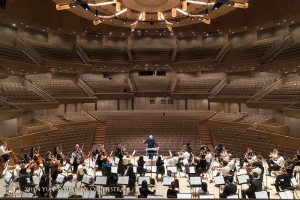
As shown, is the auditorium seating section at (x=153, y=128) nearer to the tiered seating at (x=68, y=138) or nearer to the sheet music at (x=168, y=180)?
the tiered seating at (x=68, y=138)

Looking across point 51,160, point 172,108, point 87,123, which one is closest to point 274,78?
point 172,108

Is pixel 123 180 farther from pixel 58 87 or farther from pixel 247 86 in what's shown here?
pixel 247 86

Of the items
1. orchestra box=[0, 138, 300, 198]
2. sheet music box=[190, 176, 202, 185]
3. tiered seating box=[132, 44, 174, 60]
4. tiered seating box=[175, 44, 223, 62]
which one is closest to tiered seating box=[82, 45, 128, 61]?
tiered seating box=[132, 44, 174, 60]

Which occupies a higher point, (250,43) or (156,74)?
(250,43)

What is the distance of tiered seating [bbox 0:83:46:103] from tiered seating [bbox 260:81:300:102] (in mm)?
20682

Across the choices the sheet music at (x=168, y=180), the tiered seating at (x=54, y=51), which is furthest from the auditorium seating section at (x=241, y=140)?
the tiered seating at (x=54, y=51)

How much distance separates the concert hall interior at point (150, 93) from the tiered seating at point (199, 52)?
155 millimetres

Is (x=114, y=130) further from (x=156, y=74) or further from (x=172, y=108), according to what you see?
(x=156, y=74)

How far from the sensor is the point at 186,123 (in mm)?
22266

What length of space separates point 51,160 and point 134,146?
8088mm

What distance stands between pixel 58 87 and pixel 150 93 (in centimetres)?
1059

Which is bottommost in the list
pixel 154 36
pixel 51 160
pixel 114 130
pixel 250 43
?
pixel 51 160

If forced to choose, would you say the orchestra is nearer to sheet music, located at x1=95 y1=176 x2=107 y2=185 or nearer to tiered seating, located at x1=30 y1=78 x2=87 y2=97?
sheet music, located at x1=95 y1=176 x2=107 y2=185

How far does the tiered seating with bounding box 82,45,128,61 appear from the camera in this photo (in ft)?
98.9
